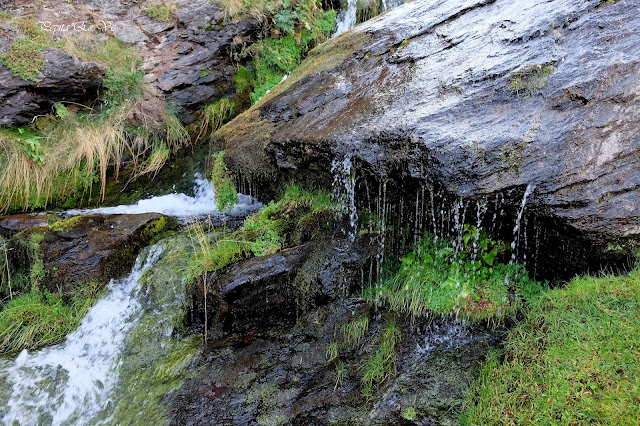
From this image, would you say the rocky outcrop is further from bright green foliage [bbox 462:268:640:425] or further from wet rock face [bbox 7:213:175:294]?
bright green foliage [bbox 462:268:640:425]

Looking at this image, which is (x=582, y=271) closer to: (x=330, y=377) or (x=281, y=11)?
(x=330, y=377)

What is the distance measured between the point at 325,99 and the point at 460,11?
2.18 meters

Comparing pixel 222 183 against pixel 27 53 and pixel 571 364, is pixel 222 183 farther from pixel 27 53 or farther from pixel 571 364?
pixel 571 364

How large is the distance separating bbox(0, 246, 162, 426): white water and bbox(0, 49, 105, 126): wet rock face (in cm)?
361

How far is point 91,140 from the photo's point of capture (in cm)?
638

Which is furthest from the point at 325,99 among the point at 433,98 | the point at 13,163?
the point at 13,163

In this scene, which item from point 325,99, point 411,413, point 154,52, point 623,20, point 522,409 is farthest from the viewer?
point 154,52

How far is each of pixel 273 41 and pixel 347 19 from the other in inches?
64.6

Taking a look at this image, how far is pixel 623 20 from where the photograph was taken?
4.09m

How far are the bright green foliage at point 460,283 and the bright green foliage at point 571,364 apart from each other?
0.30 meters

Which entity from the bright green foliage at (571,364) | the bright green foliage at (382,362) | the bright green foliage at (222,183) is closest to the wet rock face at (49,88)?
the bright green foliage at (222,183)

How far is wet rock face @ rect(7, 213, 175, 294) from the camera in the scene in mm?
5344

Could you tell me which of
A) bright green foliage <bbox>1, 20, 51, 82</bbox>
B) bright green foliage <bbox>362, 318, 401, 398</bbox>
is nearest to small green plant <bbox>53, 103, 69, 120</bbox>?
bright green foliage <bbox>1, 20, 51, 82</bbox>

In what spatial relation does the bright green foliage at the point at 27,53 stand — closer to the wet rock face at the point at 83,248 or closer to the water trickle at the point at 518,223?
the wet rock face at the point at 83,248
